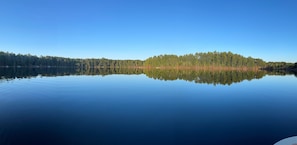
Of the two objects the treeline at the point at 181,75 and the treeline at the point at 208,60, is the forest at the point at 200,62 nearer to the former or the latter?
the treeline at the point at 208,60

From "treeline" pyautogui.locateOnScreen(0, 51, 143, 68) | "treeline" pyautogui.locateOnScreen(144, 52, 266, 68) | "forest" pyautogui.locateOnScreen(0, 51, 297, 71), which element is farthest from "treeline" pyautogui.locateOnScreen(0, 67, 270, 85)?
"treeline" pyautogui.locateOnScreen(144, 52, 266, 68)

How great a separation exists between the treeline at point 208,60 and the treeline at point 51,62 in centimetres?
4067

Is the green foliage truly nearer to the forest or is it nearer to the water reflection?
the water reflection

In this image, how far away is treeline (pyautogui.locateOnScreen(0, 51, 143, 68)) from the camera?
3932 inches

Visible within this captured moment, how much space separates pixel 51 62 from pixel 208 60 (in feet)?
331

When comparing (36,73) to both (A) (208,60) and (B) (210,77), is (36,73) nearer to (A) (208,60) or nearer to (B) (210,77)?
(B) (210,77)

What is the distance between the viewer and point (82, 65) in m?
186

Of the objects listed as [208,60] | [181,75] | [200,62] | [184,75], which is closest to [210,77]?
[184,75]

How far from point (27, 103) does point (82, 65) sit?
178 m

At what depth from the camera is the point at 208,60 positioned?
460 feet

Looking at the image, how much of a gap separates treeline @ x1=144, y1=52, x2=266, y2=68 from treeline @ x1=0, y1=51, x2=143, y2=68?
4067cm

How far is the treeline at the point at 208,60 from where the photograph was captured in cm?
13562

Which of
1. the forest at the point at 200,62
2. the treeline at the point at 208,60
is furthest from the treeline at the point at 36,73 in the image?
the treeline at the point at 208,60

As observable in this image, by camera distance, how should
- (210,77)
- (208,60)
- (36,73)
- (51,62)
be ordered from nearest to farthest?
(210,77)
(36,73)
(208,60)
(51,62)
